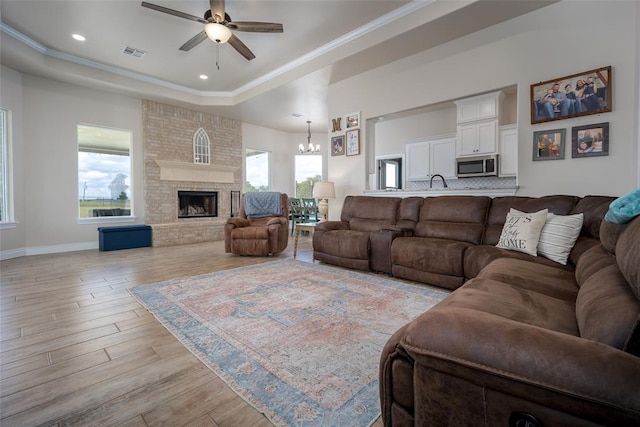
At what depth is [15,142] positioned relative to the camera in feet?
14.9

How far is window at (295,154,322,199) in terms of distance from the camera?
9.10 m

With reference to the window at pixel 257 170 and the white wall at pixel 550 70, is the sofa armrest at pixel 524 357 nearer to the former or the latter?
the white wall at pixel 550 70

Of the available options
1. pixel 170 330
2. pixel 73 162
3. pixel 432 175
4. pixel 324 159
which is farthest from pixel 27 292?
pixel 324 159

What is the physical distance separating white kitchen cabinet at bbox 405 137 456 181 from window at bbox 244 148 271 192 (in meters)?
4.02

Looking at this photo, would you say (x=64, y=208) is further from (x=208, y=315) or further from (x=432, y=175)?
(x=432, y=175)

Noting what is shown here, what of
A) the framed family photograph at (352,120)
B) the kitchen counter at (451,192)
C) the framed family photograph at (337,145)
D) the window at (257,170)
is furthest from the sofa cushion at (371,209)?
the window at (257,170)

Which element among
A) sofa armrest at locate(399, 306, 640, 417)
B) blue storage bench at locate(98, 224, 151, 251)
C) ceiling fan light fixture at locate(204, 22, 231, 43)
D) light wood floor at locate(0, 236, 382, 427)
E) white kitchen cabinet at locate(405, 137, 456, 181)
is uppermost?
ceiling fan light fixture at locate(204, 22, 231, 43)

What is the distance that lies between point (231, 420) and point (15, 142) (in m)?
5.91

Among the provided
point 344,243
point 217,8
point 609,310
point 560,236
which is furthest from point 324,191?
point 609,310

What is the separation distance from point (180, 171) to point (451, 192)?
5.63m

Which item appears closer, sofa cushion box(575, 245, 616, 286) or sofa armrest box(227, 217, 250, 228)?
sofa cushion box(575, 245, 616, 286)

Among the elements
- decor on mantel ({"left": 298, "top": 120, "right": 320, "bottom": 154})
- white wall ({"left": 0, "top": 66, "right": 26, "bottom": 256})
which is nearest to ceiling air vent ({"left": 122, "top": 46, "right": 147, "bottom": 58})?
white wall ({"left": 0, "top": 66, "right": 26, "bottom": 256})

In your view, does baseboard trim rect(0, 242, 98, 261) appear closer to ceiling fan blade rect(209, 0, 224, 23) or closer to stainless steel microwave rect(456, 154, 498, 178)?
ceiling fan blade rect(209, 0, 224, 23)

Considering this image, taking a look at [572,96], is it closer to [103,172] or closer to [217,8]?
[217,8]
